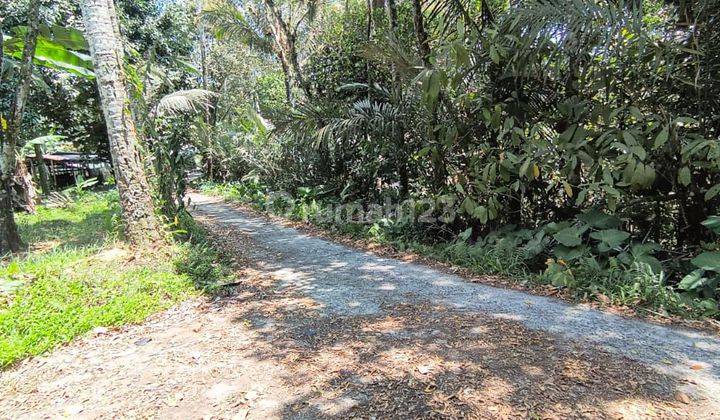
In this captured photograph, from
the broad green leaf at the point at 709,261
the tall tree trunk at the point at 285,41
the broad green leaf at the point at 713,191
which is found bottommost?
the broad green leaf at the point at 709,261

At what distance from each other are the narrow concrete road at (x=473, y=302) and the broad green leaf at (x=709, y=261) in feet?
2.22

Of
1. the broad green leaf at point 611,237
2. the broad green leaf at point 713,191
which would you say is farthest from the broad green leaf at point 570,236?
the broad green leaf at point 713,191

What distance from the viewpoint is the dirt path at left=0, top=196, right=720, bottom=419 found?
82.4 inches

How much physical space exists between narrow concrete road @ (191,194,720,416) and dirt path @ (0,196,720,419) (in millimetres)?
16

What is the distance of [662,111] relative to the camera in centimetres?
377

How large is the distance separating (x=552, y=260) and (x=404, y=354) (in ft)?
7.43

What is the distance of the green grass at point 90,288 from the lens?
3115mm

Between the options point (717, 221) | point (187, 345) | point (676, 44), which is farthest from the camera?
point (676, 44)

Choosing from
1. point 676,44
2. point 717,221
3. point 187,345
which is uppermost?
point 676,44

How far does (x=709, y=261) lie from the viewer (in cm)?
320

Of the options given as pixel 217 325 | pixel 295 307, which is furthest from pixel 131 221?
pixel 295 307

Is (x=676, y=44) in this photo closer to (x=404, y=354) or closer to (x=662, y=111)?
(x=662, y=111)

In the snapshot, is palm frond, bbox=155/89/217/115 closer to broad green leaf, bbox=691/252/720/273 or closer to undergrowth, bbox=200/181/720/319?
undergrowth, bbox=200/181/720/319

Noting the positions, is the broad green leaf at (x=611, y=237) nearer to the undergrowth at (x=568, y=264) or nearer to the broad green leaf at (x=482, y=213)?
the undergrowth at (x=568, y=264)
